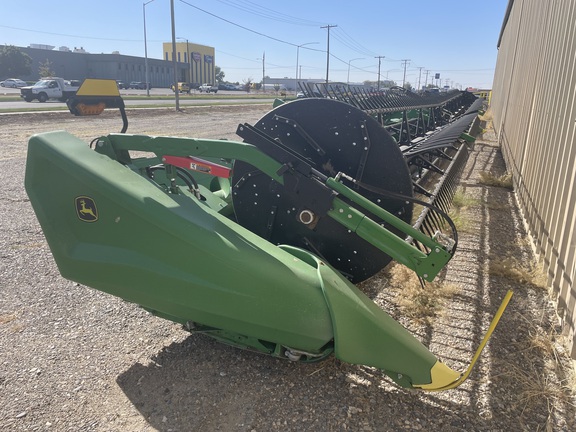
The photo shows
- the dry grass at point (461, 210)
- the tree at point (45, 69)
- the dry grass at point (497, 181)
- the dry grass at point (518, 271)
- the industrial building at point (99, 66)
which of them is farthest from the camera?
the industrial building at point (99, 66)

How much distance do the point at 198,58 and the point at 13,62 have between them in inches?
1398

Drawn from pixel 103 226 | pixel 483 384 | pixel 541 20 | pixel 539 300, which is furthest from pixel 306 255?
pixel 541 20

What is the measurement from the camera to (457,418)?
2184mm

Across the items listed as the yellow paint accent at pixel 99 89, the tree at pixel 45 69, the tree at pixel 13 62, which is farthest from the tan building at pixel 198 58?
the yellow paint accent at pixel 99 89

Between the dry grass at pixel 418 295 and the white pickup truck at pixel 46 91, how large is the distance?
28.8m

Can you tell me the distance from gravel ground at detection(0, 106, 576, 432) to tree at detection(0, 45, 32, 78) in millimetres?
69991

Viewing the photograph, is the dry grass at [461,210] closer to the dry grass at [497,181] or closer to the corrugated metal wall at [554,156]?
the corrugated metal wall at [554,156]

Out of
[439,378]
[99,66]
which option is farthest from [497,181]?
[99,66]

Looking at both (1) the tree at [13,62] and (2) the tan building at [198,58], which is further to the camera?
(2) the tan building at [198,58]

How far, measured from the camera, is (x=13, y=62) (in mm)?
60469

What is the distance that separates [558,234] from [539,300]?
23.1 inches

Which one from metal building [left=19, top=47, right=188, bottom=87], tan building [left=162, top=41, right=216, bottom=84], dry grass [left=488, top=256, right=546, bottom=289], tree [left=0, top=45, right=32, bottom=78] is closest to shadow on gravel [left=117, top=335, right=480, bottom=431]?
dry grass [left=488, top=256, right=546, bottom=289]

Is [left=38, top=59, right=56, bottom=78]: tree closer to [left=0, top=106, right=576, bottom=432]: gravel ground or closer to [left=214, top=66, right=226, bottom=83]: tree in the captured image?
[left=214, top=66, right=226, bottom=83]: tree

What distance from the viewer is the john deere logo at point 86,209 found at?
2230mm
